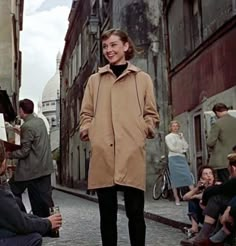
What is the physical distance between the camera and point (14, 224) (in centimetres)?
372

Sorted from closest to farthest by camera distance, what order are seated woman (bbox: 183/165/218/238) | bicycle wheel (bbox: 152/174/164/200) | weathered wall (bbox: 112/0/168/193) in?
seated woman (bbox: 183/165/218/238) < bicycle wheel (bbox: 152/174/164/200) < weathered wall (bbox: 112/0/168/193)

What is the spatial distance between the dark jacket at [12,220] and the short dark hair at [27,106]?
327 cm

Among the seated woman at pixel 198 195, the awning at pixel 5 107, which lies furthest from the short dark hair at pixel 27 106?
the awning at pixel 5 107

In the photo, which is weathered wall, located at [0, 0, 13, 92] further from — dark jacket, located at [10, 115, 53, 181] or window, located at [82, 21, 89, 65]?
dark jacket, located at [10, 115, 53, 181]

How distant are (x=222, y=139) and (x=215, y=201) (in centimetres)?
219

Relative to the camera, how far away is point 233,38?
11109 millimetres

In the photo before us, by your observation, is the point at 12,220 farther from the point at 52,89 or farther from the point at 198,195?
the point at 52,89

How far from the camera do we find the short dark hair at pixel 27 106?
7.03 m

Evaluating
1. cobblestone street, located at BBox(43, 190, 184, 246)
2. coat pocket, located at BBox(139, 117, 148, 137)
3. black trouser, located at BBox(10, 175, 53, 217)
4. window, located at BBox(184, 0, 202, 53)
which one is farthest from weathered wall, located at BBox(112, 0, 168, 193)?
coat pocket, located at BBox(139, 117, 148, 137)

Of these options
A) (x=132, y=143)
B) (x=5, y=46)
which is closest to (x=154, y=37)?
(x=5, y=46)

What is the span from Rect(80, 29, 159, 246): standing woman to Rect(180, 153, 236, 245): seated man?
5.32ft

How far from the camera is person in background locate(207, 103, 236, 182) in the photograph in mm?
7984

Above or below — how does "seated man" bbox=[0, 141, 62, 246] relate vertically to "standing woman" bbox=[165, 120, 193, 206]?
below

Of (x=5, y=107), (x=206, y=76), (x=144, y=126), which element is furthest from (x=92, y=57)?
(x=144, y=126)
